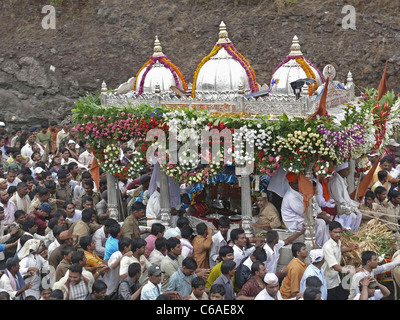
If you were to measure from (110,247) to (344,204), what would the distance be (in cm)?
430

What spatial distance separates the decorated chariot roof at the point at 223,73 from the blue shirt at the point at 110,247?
3.49 metres

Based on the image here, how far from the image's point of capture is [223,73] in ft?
46.3

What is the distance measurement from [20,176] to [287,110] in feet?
19.7

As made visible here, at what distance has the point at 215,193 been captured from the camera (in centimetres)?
1528

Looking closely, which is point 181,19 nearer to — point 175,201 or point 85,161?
point 85,161

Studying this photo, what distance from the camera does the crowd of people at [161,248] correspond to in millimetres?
10375

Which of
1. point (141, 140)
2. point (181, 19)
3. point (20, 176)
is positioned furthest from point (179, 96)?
point (181, 19)

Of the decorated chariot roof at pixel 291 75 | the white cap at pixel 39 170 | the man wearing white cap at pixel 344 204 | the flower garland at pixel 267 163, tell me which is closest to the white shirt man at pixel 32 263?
the flower garland at pixel 267 163

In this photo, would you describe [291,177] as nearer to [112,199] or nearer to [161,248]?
[161,248]

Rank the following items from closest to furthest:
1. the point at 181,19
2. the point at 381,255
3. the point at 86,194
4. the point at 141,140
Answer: the point at 381,255
the point at 141,140
the point at 86,194
the point at 181,19

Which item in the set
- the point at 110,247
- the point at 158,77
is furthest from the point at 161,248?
the point at 158,77

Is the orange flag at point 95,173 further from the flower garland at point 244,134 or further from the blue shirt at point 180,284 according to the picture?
the blue shirt at point 180,284

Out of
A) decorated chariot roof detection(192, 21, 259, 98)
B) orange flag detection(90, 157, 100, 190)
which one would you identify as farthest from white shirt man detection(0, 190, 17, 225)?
decorated chariot roof detection(192, 21, 259, 98)

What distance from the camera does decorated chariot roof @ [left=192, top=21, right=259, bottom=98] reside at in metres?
14.1
